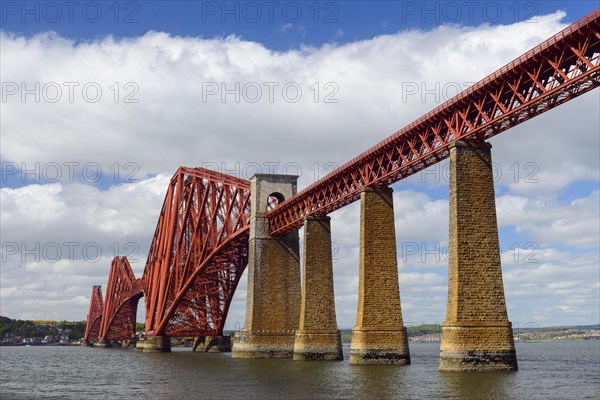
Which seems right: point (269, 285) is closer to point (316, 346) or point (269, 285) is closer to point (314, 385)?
point (316, 346)

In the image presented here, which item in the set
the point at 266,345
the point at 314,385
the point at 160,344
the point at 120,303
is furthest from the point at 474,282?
the point at 120,303

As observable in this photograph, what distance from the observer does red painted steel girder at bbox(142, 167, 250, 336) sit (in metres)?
86.9

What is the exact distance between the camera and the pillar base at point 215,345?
97.9 m

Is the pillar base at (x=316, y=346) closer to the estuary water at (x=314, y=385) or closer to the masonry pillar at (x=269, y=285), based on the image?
the estuary water at (x=314, y=385)

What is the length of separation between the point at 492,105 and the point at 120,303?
12909 cm

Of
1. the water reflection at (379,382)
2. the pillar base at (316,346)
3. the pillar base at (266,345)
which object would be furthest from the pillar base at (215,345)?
the water reflection at (379,382)

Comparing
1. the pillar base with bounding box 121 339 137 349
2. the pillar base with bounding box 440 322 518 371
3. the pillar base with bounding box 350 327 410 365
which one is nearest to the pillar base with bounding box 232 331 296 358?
the pillar base with bounding box 350 327 410 365

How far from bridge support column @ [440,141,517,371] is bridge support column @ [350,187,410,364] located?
1033cm

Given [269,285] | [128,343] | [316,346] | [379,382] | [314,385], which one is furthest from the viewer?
[128,343]

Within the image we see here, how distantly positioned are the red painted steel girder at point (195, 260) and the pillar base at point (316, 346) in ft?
80.8

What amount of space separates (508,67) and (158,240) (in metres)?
83.9

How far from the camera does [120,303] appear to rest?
6196 inches

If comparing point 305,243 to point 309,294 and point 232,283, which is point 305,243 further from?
point 232,283

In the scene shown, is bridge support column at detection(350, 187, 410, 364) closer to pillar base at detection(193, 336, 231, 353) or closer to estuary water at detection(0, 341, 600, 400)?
estuary water at detection(0, 341, 600, 400)
